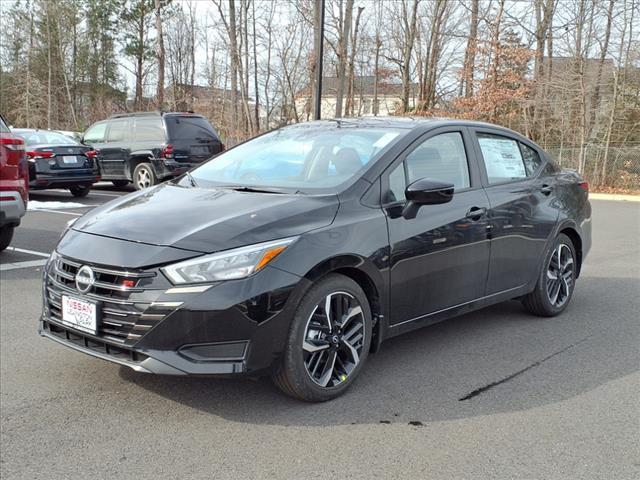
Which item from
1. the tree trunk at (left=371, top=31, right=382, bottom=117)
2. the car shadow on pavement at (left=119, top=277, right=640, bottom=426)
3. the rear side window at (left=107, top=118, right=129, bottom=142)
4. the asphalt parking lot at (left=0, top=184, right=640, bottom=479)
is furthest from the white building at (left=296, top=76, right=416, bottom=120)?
the asphalt parking lot at (left=0, top=184, right=640, bottom=479)

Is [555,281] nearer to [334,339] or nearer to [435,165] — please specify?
[435,165]

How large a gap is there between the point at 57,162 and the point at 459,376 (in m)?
11.4

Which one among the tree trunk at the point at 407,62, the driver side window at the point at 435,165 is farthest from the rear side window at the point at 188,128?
the tree trunk at the point at 407,62

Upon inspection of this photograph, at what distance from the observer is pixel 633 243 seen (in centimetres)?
980

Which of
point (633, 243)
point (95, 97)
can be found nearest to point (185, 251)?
point (633, 243)

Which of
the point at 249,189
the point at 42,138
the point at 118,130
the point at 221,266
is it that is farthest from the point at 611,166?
the point at 221,266

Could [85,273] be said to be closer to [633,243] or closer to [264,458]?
[264,458]

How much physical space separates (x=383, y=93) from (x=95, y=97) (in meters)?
21.0

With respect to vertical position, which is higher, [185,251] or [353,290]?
[185,251]

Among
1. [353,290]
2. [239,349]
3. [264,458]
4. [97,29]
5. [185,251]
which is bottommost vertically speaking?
[264,458]

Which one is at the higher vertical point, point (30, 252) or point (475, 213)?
point (475, 213)

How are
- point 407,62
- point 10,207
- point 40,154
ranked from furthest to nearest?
point 407,62 → point 40,154 → point 10,207

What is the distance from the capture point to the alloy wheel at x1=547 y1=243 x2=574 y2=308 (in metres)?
5.29

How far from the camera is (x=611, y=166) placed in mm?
22109
